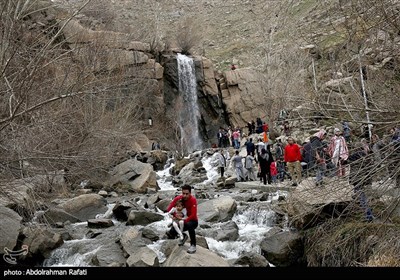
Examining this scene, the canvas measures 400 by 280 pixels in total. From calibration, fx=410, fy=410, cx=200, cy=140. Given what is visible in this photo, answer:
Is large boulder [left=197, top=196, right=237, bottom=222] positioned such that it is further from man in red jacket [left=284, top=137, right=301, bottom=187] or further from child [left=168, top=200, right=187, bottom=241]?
child [left=168, top=200, right=187, bottom=241]

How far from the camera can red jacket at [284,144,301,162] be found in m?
12.0

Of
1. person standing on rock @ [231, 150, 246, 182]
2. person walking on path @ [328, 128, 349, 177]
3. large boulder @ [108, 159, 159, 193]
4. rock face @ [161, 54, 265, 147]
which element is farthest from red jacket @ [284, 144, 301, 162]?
rock face @ [161, 54, 265, 147]

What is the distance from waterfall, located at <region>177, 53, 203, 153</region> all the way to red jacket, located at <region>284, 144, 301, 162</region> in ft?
70.1

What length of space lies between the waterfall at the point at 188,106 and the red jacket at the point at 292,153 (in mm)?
21381

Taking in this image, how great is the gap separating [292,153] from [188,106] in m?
22.4

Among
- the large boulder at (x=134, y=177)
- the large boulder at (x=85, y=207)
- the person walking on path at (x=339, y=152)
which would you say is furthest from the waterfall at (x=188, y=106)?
the person walking on path at (x=339, y=152)

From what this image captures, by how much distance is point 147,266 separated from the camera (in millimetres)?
7652

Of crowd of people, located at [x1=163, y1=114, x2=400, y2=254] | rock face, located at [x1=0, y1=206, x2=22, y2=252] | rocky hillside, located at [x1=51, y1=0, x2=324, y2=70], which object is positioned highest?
rocky hillside, located at [x1=51, y1=0, x2=324, y2=70]

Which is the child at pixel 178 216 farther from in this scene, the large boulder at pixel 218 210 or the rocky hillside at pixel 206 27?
the rocky hillside at pixel 206 27

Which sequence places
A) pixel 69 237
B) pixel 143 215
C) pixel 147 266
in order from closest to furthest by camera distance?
pixel 147 266 → pixel 69 237 → pixel 143 215

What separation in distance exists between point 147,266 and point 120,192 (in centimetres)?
1030

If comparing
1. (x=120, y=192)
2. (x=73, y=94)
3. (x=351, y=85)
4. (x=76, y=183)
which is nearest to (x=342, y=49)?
(x=351, y=85)

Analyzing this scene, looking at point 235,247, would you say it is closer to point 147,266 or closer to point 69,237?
point 147,266

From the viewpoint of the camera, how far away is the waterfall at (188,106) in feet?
110
